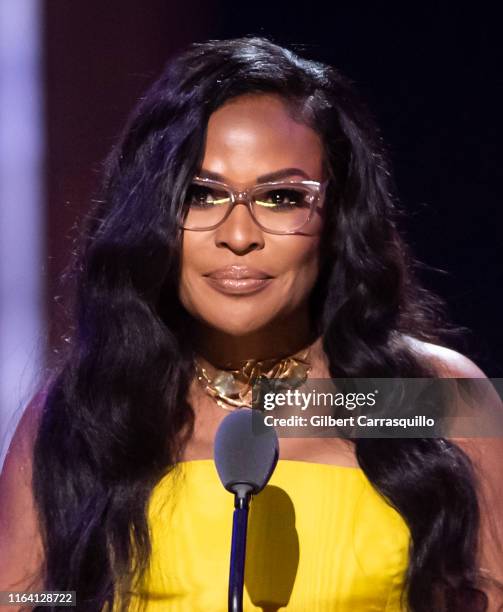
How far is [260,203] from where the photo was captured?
1.17 metres

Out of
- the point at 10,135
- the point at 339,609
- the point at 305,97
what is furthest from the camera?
the point at 10,135

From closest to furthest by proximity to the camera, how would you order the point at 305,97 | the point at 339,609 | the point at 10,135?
the point at 339,609
the point at 305,97
the point at 10,135

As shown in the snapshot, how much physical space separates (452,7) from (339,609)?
693 mm

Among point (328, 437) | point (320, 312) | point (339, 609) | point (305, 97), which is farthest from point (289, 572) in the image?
point (305, 97)

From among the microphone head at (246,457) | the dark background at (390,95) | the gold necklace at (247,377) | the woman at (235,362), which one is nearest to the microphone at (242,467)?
the microphone head at (246,457)

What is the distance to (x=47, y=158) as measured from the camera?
1390 mm

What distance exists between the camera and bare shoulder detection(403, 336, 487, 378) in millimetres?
1278

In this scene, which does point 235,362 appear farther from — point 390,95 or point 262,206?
point 390,95

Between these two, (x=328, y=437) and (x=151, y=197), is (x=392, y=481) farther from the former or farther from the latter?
(x=151, y=197)

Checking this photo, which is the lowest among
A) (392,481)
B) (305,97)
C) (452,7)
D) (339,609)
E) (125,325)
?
(339,609)

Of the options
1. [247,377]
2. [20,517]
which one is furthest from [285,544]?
[20,517]

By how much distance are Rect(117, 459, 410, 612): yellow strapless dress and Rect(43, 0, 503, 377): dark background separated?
0.26 metres

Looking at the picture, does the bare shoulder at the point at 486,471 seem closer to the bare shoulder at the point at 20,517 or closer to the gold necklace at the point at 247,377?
the gold necklace at the point at 247,377

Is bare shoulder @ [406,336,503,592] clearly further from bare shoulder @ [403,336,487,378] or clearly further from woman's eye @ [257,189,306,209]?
woman's eye @ [257,189,306,209]
